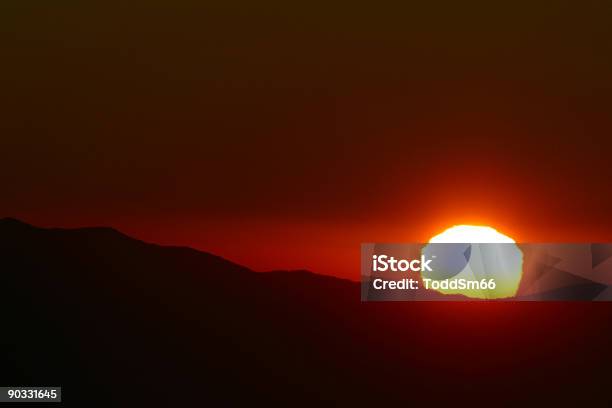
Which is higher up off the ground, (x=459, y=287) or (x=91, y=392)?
(x=459, y=287)

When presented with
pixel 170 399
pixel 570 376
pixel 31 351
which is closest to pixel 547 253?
pixel 170 399

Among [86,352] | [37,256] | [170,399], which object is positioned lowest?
[170,399]

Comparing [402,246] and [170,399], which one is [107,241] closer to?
[170,399]

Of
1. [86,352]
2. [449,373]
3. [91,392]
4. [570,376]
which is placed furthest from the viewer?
[570,376]

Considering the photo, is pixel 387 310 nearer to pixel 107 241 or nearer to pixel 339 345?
pixel 339 345

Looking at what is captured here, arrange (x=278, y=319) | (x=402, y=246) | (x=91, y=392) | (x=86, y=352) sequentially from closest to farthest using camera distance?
1. (x=402, y=246)
2. (x=91, y=392)
3. (x=86, y=352)
4. (x=278, y=319)

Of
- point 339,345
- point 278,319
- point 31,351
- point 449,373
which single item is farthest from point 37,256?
point 449,373

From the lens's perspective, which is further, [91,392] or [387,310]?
[387,310]
